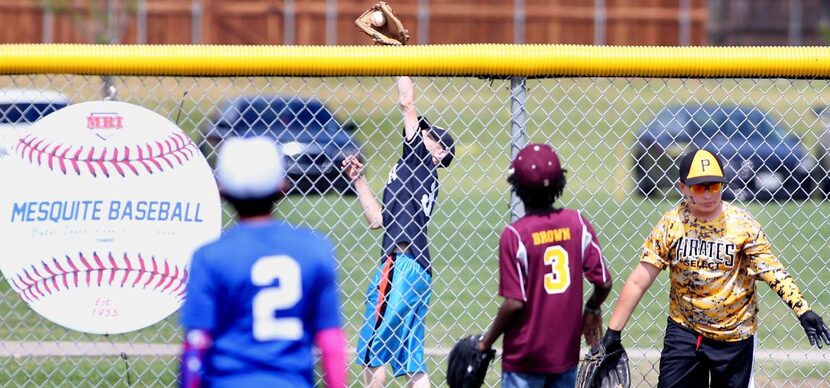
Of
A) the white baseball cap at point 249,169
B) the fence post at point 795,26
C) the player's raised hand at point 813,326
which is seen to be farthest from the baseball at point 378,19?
the fence post at point 795,26

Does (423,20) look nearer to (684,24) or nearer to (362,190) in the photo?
(684,24)

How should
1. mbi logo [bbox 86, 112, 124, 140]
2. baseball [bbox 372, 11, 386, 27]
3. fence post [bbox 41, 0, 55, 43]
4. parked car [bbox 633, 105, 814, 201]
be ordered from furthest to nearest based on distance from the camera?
1. fence post [bbox 41, 0, 55, 43]
2. parked car [bbox 633, 105, 814, 201]
3. baseball [bbox 372, 11, 386, 27]
4. mbi logo [bbox 86, 112, 124, 140]

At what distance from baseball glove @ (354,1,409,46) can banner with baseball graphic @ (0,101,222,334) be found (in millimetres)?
960

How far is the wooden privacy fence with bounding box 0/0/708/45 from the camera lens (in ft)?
103

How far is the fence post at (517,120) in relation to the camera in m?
5.05

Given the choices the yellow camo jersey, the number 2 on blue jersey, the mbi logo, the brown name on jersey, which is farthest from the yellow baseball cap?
the mbi logo

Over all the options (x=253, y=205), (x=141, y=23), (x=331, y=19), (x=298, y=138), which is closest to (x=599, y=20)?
(x=331, y=19)

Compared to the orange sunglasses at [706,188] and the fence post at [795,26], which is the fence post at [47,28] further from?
the orange sunglasses at [706,188]

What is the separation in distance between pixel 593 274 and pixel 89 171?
6.76 ft

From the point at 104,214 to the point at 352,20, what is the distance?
87.3 feet

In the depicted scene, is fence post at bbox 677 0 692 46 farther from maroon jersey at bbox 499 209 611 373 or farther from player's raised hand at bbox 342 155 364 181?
maroon jersey at bbox 499 209 611 373

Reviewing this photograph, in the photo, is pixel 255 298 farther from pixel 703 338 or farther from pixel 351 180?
pixel 703 338

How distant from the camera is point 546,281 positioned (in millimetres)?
4250

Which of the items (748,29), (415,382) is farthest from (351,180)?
(748,29)
